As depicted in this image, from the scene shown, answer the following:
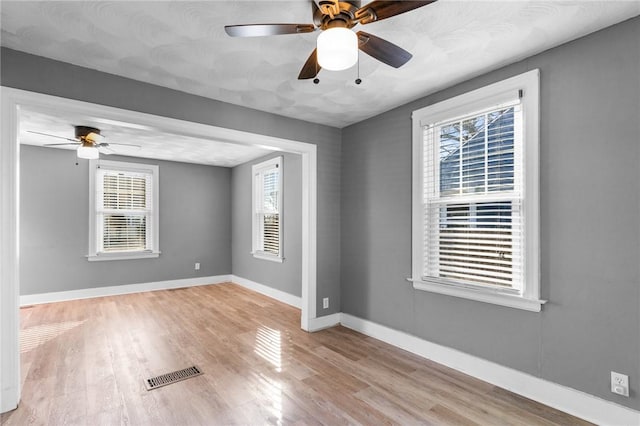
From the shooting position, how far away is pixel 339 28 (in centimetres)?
164

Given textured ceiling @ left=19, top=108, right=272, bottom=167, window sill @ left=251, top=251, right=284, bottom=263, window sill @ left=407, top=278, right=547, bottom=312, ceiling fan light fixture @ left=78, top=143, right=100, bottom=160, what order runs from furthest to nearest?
window sill @ left=251, top=251, right=284, bottom=263 < ceiling fan light fixture @ left=78, top=143, right=100, bottom=160 < textured ceiling @ left=19, top=108, right=272, bottom=167 < window sill @ left=407, top=278, right=547, bottom=312

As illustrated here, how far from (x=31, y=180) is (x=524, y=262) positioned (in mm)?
6659

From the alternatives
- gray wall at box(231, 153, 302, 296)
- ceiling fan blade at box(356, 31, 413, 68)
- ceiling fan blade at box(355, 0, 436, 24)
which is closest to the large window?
ceiling fan blade at box(356, 31, 413, 68)

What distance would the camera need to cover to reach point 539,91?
8.13ft

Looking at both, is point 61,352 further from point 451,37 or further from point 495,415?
point 451,37

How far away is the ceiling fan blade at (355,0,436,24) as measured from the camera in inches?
61.3

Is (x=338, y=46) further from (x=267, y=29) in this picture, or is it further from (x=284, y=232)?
(x=284, y=232)

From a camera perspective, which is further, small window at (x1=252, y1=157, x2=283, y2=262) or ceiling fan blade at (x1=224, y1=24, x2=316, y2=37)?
small window at (x1=252, y1=157, x2=283, y2=262)

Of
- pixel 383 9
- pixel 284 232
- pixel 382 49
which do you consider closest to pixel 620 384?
pixel 382 49

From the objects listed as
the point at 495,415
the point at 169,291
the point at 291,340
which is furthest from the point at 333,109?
the point at 169,291

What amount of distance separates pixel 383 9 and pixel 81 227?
5935mm

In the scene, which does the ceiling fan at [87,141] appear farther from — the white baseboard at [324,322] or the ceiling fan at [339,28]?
the white baseboard at [324,322]

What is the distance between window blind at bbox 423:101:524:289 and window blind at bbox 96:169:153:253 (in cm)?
524

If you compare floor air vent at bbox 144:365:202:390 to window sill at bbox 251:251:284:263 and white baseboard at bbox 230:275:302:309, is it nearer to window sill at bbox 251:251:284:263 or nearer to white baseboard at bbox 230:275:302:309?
white baseboard at bbox 230:275:302:309
